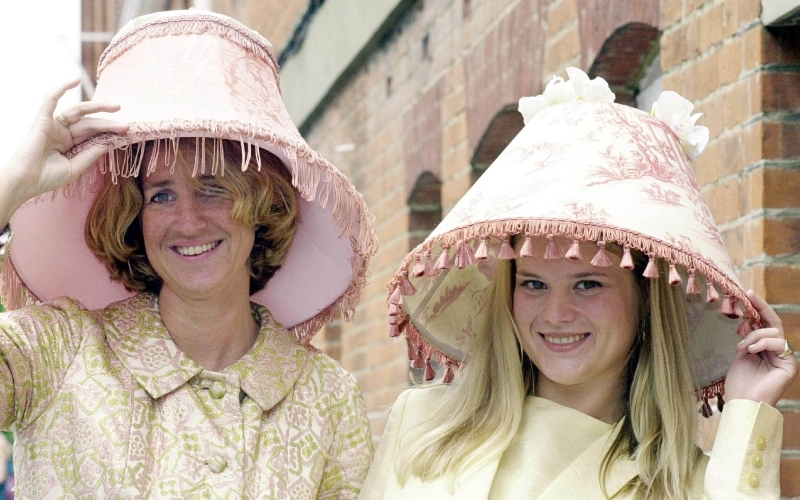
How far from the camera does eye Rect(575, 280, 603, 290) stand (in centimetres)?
310

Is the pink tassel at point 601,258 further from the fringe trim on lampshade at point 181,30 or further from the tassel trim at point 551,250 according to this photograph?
the fringe trim on lampshade at point 181,30

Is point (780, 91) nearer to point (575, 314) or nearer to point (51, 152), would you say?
point (575, 314)

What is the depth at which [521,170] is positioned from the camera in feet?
9.95

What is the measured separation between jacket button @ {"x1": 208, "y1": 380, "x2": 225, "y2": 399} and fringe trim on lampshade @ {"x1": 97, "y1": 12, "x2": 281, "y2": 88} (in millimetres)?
789

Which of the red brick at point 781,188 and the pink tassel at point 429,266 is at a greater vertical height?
the red brick at point 781,188

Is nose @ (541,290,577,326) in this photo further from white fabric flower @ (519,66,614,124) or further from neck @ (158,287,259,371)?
neck @ (158,287,259,371)

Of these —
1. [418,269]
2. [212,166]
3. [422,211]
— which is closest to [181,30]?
[212,166]

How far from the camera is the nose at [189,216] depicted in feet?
10.2

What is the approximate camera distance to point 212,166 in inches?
123

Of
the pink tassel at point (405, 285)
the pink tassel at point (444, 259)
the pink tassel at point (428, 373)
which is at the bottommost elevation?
the pink tassel at point (428, 373)

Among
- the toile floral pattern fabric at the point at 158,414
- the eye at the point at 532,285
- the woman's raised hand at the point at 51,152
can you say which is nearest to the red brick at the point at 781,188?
the eye at the point at 532,285

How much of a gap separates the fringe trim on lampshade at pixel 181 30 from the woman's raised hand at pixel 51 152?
0.95 ft

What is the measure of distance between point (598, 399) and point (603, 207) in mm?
576

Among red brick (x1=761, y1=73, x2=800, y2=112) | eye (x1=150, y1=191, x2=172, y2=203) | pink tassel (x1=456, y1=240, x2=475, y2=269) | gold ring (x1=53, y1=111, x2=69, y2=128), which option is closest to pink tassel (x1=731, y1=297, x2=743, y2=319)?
pink tassel (x1=456, y1=240, x2=475, y2=269)
